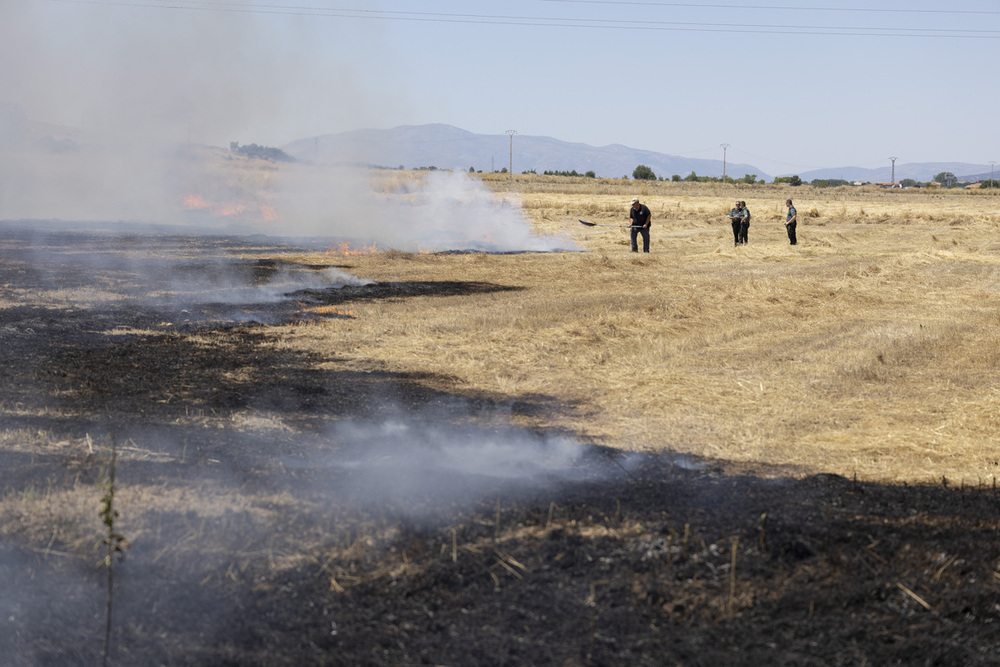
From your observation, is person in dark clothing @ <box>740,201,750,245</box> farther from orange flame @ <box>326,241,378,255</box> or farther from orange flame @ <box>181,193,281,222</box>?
orange flame @ <box>181,193,281,222</box>

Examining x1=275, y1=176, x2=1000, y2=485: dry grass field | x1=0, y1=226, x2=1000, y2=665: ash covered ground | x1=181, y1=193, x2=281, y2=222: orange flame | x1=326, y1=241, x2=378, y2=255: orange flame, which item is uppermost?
x1=181, y1=193, x2=281, y2=222: orange flame

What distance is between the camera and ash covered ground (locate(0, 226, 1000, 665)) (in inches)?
163

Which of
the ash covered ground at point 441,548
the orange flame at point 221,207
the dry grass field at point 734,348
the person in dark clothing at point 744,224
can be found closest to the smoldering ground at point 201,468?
the ash covered ground at point 441,548

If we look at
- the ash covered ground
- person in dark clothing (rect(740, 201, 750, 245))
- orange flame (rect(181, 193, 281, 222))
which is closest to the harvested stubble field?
the ash covered ground

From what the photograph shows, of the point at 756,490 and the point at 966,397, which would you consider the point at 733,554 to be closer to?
the point at 756,490

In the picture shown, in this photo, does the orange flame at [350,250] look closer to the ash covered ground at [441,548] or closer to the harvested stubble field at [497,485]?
the harvested stubble field at [497,485]

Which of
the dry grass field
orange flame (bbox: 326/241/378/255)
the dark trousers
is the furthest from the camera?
the dark trousers

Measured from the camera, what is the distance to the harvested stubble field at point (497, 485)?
4.26 m

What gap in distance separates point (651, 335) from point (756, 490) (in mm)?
6604

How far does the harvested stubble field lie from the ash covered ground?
21mm

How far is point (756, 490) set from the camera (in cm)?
615

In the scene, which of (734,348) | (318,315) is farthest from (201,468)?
(734,348)

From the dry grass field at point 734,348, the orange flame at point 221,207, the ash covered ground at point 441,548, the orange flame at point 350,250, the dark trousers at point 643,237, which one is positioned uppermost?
the orange flame at point 221,207

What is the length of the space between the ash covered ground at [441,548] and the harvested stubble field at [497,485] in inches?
0.8
